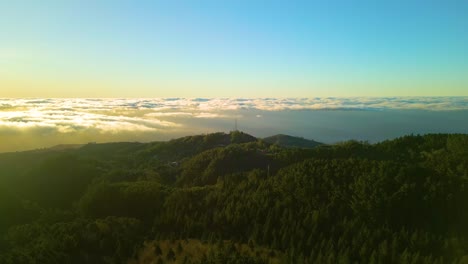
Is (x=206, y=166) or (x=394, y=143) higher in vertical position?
(x=394, y=143)

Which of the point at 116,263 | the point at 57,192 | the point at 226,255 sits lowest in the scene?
the point at 57,192

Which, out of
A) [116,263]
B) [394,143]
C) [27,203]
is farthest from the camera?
[394,143]

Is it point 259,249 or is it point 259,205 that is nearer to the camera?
point 259,249

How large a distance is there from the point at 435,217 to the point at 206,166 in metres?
82.2

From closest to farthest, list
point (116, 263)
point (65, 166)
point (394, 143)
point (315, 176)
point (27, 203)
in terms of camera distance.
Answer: point (116, 263), point (315, 176), point (27, 203), point (394, 143), point (65, 166)

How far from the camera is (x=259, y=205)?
60.0m

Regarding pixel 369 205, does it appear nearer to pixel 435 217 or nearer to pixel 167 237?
pixel 435 217

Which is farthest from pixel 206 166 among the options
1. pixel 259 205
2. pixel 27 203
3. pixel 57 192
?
pixel 259 205

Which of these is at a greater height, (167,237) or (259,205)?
(259,205)

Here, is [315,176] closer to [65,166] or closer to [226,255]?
[226,255]

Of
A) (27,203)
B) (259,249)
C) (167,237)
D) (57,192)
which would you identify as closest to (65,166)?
(57,192)

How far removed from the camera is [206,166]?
13112cm

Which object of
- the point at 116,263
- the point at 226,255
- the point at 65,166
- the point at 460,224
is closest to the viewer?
the point at 226,255

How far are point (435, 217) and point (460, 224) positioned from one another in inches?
142
